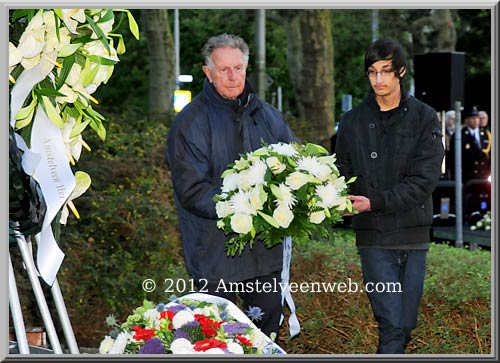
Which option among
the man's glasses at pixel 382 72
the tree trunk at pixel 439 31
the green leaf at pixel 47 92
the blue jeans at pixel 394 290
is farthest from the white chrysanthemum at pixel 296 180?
the tree trunk at pixel 439 31

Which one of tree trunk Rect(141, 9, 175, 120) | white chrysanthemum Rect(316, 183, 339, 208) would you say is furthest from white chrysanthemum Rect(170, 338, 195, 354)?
tree trunk Rect(141, 9, 175, 120)

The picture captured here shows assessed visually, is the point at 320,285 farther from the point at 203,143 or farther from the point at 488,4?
the point at 488,4

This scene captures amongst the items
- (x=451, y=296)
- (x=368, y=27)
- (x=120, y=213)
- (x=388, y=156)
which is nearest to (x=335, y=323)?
(x=451, y=296)

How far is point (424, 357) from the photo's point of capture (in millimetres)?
5016

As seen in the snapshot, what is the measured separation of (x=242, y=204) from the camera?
5.40 meters

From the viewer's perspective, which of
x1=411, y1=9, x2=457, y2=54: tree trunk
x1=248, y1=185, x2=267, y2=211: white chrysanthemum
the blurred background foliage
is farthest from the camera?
x1=411, y1=9, x2=457, y2=54: tree trunk

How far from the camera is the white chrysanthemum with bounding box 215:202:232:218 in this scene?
552 centimetres

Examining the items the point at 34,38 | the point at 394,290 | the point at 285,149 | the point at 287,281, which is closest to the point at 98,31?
the point at 34,38

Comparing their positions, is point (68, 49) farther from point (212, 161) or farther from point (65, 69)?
point (212, 161)

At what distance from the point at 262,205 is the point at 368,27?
31853 mm

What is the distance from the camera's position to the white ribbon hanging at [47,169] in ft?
15.4

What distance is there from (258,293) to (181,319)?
5.67 feet

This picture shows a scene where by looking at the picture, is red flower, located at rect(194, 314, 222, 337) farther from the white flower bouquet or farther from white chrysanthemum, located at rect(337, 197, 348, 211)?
white chrysanthemum, located at rect(337, 197, 348, 211)

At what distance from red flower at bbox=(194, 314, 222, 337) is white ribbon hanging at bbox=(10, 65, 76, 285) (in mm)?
841
